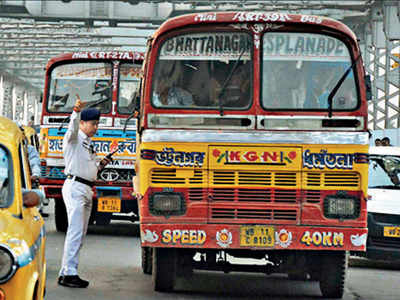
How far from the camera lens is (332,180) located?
914 cm

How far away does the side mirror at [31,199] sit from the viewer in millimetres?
6113

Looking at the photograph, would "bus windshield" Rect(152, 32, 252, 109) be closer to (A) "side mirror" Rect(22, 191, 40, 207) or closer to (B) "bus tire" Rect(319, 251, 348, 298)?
(B) "bus tire" Rect(319, 251, 348, 298)

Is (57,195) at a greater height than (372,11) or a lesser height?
lesser

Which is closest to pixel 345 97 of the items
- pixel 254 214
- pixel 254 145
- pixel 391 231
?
pixel 254 145

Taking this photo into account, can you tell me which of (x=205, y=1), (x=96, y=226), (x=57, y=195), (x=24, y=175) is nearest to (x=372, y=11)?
(x=205, y=1)

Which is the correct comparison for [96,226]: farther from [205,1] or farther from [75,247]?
[205,1]

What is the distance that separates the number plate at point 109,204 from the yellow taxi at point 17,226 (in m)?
8.47

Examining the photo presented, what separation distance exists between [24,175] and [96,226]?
11814mm

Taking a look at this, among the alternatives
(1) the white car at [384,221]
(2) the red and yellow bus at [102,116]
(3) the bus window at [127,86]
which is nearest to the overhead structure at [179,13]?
(3) the bus window at [127,86]

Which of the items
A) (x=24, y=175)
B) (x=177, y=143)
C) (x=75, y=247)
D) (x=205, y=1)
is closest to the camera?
(x=24, y=175)

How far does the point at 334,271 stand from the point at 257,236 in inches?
38.4

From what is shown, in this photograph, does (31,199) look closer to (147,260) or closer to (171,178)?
(171,178)

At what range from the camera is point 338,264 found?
9.45 meters

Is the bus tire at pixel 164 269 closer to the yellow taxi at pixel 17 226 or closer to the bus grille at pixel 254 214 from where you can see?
the bus grille at pixel 254 214
